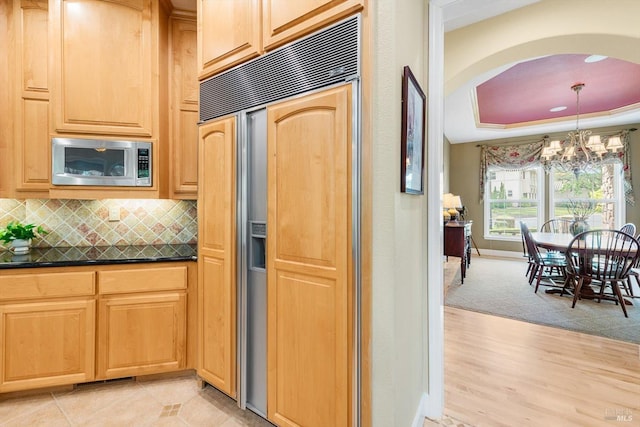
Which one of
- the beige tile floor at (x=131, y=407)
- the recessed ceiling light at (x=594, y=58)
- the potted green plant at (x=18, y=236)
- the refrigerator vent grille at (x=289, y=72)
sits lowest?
the beige tile floor at (x=131, y=407)

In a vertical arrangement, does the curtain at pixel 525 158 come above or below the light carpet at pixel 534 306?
above

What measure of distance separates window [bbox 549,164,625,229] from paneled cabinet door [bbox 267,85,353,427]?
7.09 m

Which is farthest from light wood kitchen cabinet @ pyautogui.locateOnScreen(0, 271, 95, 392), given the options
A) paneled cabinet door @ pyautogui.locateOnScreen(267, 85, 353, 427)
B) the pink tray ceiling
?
the pink tray ceiling

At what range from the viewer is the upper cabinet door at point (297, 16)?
1335mm

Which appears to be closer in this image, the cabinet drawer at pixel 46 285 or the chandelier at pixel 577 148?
the cabinet drawer at pixel 46 285

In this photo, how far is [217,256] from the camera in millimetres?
1918

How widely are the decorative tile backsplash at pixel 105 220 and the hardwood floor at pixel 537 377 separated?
2.51m

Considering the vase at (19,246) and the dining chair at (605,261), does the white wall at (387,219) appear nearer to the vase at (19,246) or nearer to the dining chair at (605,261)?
the vase at (19,246)

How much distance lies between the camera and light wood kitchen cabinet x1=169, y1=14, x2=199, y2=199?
245 centimetres

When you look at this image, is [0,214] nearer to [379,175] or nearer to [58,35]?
[58,35]

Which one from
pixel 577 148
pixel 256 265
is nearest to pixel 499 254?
pixel 577 148

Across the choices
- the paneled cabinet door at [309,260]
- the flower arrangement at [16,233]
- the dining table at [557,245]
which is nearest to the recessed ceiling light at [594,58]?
the dining table at [557,245]

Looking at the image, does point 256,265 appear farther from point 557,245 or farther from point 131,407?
point 557,245

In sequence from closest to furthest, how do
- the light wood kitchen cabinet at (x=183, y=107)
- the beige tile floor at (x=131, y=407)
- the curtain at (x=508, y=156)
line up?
the beige tile floor at (x=131, y=407) < the light wood kitchen cabinet at (x=183, y=107) < the curtain at (x=508, y=156)
